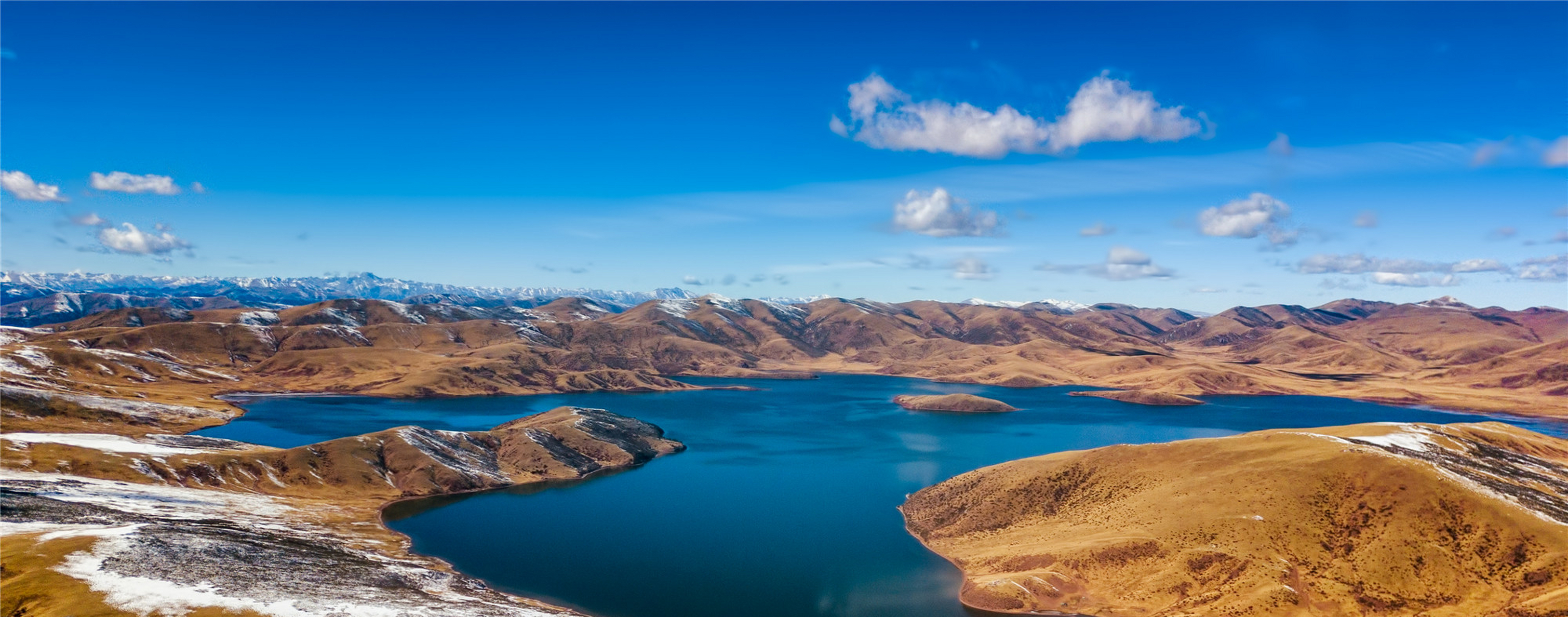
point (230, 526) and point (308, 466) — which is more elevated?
point (308, 466)

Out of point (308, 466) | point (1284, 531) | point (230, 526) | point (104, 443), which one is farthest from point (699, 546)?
point (104, 443)

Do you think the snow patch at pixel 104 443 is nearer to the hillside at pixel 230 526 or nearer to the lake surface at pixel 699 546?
the hillside at pixel 230 526

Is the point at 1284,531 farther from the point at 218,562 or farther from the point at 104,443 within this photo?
the point at 104,443

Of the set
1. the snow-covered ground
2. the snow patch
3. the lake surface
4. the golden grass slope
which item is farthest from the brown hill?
the golden grass slope

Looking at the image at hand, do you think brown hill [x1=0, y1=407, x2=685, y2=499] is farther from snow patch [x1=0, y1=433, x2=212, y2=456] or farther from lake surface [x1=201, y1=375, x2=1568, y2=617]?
lake surface [x1=201, y1=375, x2=1568, y2=617]

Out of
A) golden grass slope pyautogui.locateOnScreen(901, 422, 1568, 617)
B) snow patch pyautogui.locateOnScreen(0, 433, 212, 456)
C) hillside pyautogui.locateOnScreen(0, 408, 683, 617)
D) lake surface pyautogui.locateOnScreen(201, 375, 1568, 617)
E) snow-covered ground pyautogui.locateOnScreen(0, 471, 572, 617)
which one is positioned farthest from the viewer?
snow patch pyautogui.locateOnScreen(0, 433, 212, 456)

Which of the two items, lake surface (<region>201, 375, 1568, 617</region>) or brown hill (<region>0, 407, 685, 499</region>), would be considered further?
brown hill (<region>0, 407, 685, 499</region>)

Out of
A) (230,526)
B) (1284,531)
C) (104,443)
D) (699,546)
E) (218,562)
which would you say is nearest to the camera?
(218,562)

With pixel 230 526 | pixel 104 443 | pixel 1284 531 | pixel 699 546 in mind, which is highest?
pixel 1284 531

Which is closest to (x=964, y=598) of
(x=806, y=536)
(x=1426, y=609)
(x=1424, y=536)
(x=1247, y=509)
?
(x=806, y=536)

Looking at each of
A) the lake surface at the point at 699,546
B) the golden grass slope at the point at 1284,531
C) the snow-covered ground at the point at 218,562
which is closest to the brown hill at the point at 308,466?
the lake surface at the point at 699,546
